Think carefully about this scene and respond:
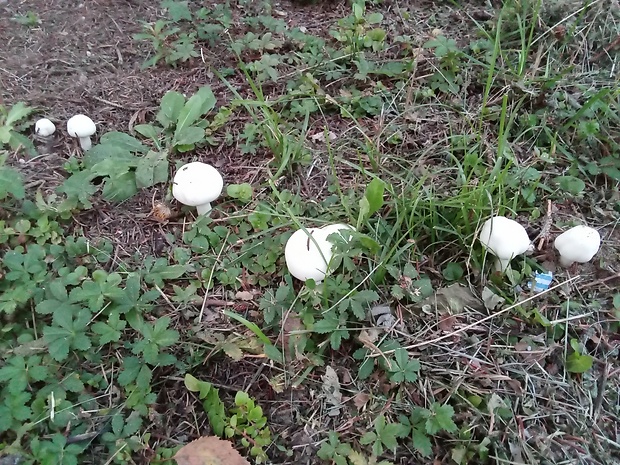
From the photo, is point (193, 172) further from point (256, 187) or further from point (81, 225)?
point (81, 225)

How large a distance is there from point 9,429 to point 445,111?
7.57ft

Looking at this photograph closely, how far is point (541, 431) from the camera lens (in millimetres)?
1660

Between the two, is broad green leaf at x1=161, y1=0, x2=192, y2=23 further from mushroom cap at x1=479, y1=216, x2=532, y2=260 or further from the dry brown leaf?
the dry brown leaf

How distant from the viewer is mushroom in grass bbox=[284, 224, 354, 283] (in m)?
1.88

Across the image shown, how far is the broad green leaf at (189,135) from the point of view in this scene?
2.42m

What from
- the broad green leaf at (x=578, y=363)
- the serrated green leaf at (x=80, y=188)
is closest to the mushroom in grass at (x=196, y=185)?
the serrated green leaf at (x=80, y=188)

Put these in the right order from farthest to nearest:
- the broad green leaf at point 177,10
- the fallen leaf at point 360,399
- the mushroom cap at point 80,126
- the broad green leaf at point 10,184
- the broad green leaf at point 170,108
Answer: the broad green leaf at point 177,10
the broad green leaf at point 170,108
the mushroom cap at point 80,126
the broad green leaf at point 10,184
the fallen leaf at point 360,399

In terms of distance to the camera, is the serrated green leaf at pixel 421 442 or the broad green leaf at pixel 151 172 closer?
the serrated green leaf at pixel 421 442

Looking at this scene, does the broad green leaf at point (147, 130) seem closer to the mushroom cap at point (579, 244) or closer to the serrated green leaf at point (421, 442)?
the serrated green leaf at point (421, 442)

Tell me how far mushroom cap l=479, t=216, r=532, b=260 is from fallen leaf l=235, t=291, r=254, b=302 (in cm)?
94

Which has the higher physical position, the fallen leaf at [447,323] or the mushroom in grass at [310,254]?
the mushroom in grass at [310,254]

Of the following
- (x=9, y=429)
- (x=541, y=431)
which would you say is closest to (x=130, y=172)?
(x=9, y=429)

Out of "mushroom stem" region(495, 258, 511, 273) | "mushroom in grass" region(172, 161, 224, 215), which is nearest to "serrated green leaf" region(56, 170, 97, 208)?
"mushroom in grass" region(172, 161, 224, 215)

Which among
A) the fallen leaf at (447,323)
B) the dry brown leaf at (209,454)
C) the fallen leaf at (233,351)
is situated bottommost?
the dry brown leaf at (209,454)
